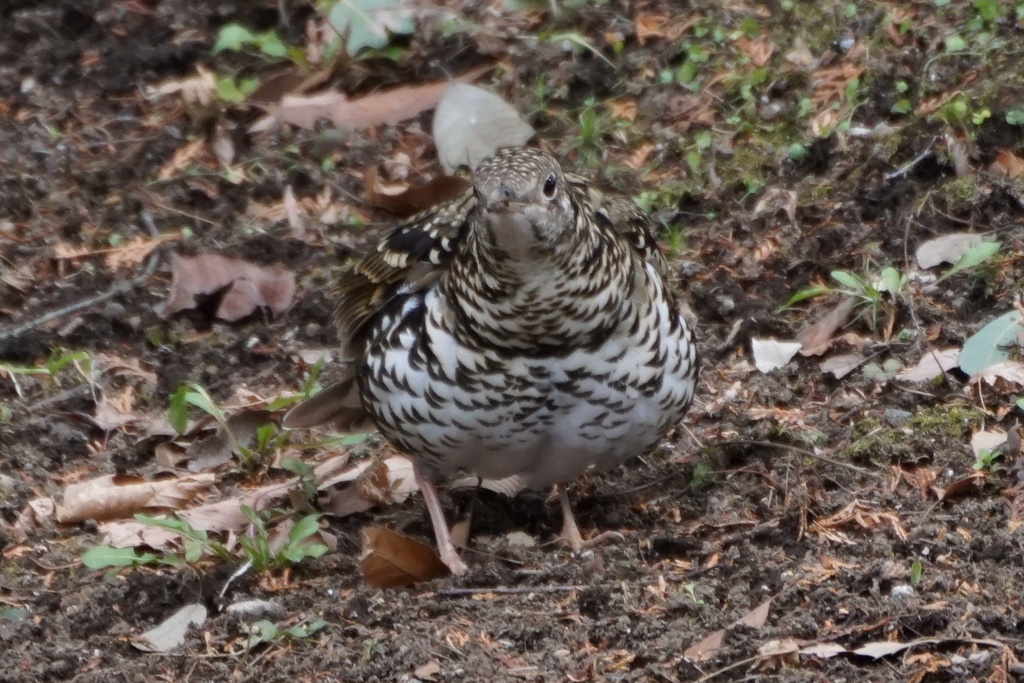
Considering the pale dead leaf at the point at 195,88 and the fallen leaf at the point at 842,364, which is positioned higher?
the fallen leaf at the point at 842,364

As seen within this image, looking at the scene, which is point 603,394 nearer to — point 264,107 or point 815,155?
point 815,155

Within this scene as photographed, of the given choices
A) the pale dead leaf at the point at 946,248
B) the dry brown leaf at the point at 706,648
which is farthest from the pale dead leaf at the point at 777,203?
the dry brown leaf at the point at 706,648

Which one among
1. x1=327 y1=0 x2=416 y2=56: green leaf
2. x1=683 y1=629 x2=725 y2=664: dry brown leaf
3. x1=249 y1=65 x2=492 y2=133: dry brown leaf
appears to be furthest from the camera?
x1=327 y1=0 x2=416 y2=56: green leaf

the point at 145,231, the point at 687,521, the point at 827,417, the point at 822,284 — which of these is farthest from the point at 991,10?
the point at 145,231

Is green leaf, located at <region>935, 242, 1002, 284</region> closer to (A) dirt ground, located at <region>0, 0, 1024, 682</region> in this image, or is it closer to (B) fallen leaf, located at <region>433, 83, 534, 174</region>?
(A) dirt ground, located at <region>0, 0, 1024, 682</region>

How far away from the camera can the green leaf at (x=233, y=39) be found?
7.52 m

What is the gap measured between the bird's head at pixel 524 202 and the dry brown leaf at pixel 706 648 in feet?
3.26

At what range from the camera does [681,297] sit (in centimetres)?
548

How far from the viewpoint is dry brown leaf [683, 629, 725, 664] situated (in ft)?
10.9

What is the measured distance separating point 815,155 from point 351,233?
190 cm

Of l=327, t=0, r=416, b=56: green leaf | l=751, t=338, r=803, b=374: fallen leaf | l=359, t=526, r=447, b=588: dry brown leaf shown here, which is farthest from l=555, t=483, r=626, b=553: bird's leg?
l=327, t=0, r=416, b=56: green leaf

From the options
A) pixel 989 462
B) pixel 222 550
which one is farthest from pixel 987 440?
pixel 222 550

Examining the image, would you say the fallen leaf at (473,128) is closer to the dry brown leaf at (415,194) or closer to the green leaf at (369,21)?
the dry brown leaf at (415,194)

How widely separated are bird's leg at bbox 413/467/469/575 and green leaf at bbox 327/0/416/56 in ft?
10.5
